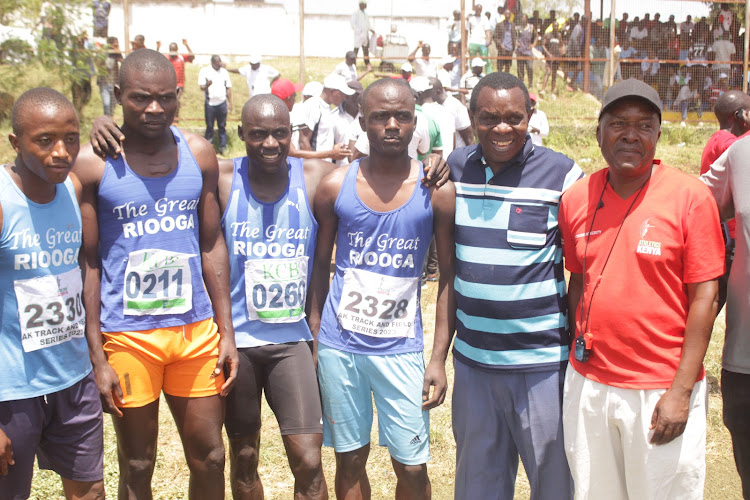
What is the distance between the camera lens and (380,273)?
3346mm

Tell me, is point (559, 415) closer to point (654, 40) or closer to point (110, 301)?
point (110, 301)

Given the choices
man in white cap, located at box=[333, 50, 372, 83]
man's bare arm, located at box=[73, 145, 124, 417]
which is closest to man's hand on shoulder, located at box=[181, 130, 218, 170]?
man's bare arm, located at box=[73, 145, 124, 417]

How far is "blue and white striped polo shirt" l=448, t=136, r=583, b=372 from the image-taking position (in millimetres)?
3129

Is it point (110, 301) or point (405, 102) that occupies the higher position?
point (405, 102)

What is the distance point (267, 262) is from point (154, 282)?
0.51 meters

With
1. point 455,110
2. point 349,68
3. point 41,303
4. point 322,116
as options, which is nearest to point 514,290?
point 41,303

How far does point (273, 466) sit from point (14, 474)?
1795mm

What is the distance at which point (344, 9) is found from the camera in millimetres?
20609

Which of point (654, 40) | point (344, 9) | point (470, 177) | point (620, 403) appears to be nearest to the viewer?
point (620, 403)

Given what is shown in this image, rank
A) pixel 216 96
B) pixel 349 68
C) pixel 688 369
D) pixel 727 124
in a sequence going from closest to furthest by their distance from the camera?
pixel 688 369 < pixel 727 124 < pixel 349 68 < pixel 216 96

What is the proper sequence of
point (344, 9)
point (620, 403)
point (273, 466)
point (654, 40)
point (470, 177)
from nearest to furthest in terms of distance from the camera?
point (620, 403)
point (470, 177)
point (273, 466)
point (654, 40)
point (344, 9)

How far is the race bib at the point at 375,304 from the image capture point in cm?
333

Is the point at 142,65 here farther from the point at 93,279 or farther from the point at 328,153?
the point at 328,153

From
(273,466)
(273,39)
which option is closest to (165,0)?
(273,39)
